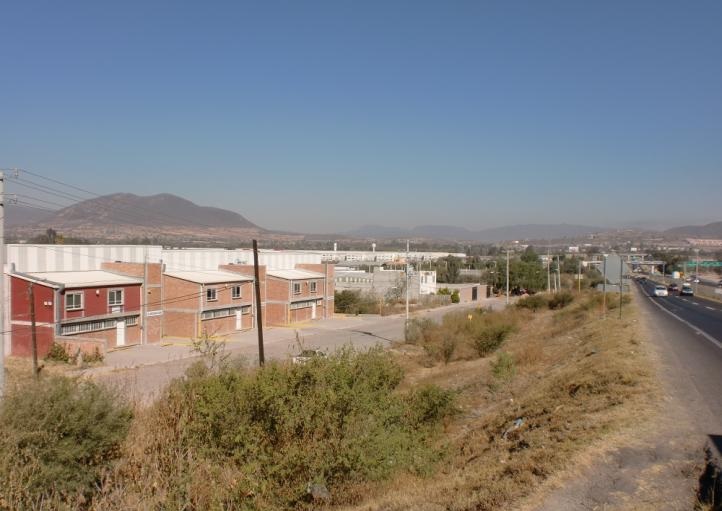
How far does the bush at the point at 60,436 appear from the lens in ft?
28.6

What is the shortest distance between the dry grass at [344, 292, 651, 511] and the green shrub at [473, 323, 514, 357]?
18.8ft

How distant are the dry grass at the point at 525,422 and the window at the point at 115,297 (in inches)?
857

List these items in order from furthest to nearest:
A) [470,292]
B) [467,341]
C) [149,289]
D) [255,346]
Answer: [470,292]
[255,346]
[149,289]
[467,341]

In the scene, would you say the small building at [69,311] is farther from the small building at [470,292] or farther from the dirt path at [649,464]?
the small building at [470,292]

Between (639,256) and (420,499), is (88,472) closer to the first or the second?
(420,499)

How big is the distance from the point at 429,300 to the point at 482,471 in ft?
223

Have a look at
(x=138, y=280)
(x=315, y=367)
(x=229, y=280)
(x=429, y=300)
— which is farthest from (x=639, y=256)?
(x=315, y=367)

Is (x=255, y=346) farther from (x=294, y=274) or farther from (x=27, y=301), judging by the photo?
(x=294, y=274)

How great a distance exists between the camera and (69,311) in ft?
108

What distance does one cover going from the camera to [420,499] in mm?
8445

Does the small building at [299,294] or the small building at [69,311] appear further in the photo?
the small building at [299,294]

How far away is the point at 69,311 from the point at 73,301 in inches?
22.9

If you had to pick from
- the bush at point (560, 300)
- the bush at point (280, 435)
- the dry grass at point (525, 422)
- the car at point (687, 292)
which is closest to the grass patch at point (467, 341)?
the dry grass at point (525, 422)

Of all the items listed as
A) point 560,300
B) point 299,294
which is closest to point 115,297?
point 299,294
